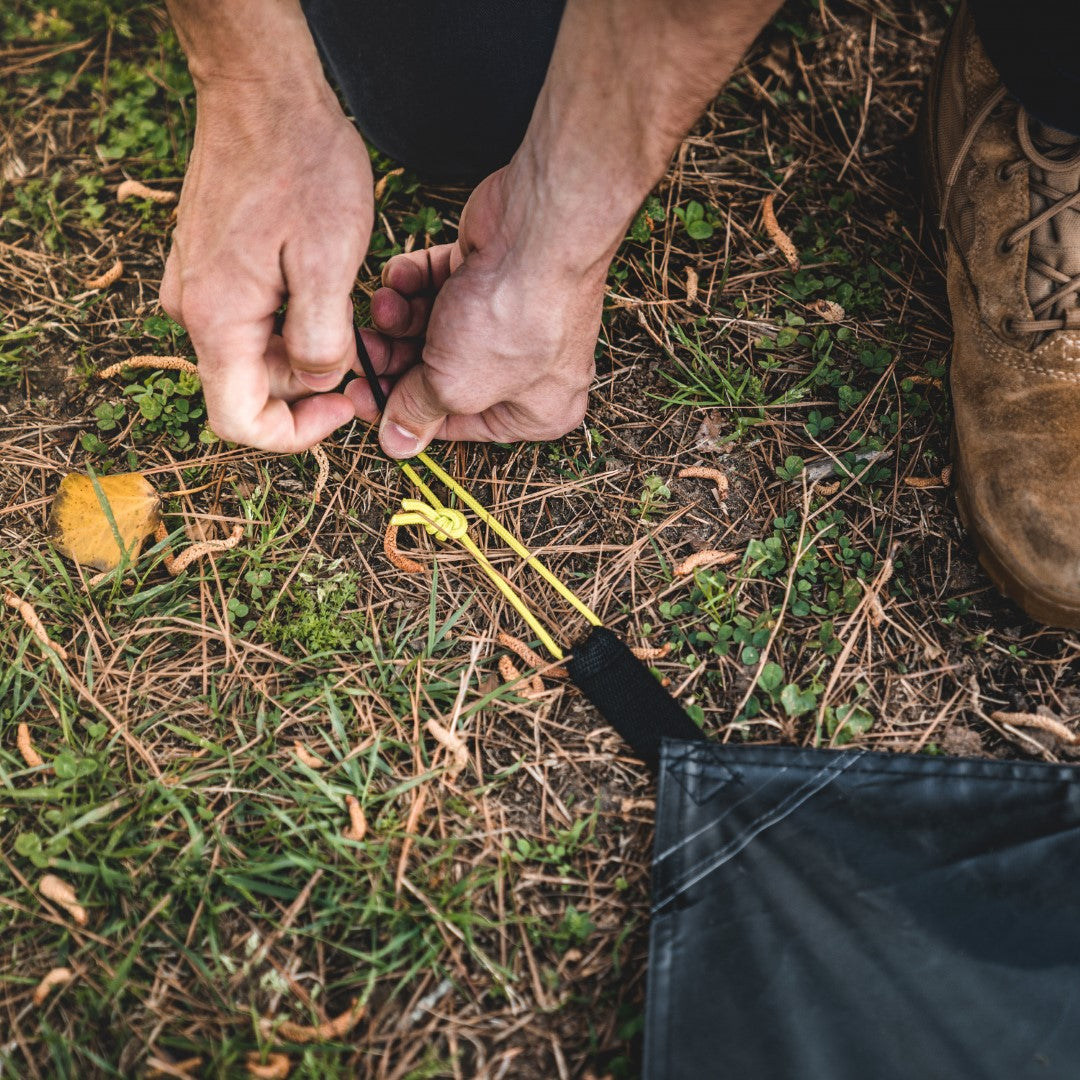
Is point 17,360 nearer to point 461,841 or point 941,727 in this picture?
point 461,841

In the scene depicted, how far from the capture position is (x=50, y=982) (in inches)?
62.1

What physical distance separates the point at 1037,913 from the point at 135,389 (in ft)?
7.69

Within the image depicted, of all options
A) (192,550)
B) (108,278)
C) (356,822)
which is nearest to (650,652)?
(356,822)

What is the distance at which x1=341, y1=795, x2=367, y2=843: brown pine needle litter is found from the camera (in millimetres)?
1680

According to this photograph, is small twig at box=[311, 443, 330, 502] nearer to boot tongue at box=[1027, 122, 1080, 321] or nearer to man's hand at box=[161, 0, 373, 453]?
man's hand at box=[161, 0, 373, 453]

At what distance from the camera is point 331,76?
2256mm

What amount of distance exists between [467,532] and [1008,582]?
1272 millimetres

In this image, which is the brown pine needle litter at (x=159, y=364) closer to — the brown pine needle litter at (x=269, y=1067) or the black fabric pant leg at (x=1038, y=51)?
the brown pine needle litter at (x=269, y=1067)

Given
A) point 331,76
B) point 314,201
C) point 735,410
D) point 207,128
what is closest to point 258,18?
point 207,128

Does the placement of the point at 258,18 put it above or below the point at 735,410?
above

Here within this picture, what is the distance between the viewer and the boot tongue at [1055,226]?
1859 mm

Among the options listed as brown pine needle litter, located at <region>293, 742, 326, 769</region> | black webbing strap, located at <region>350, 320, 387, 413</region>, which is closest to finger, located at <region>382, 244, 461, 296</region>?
black webbing strap, located at <region>350, 320, 387, 413</region>

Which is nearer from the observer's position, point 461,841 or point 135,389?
point 461,841

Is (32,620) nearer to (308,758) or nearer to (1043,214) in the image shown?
(308,758)
